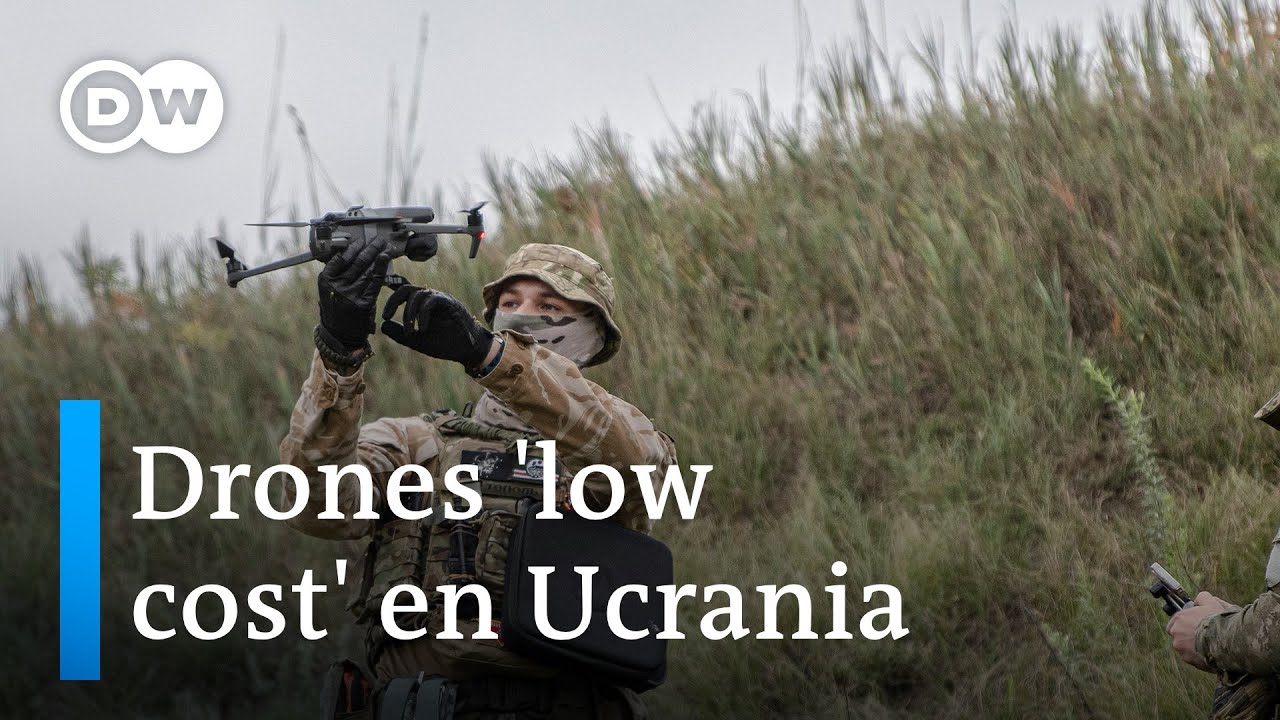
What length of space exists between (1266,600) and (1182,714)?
151cm

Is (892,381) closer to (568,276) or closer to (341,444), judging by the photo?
(568,276)

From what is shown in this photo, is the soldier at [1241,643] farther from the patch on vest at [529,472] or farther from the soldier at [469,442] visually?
the patch on vest at [529,472]

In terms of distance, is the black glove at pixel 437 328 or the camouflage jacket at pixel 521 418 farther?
the camouflage jacket at pixel 521 418

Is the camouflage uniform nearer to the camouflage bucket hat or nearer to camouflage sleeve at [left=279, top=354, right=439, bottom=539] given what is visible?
the camouflage bucket hat

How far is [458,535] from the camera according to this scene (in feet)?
12.4

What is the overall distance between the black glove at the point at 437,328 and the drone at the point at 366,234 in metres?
0.07

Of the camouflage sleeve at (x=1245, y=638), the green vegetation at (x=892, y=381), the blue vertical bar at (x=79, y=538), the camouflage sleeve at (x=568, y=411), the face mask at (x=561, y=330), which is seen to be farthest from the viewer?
the blue vertical bar at (x=79, y=538)

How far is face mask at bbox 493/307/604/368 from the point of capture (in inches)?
161

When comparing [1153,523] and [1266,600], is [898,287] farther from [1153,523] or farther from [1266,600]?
[1266,600]

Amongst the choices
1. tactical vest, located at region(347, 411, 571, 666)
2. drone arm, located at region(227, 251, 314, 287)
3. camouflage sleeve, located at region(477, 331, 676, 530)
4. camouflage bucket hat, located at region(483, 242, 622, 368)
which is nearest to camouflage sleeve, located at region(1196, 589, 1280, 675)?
camouflage sleeve, located at region(477, 331, 676, 530)

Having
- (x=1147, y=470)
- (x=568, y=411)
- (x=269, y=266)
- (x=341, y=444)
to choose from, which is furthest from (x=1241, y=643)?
(x=269, y=266)

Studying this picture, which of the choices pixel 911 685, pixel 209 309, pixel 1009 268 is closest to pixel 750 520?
pixel 911 685

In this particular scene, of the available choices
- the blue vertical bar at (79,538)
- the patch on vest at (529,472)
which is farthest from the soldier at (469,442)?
the blue vertical bar at (79,538)

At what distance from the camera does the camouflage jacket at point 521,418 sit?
11.5ft
